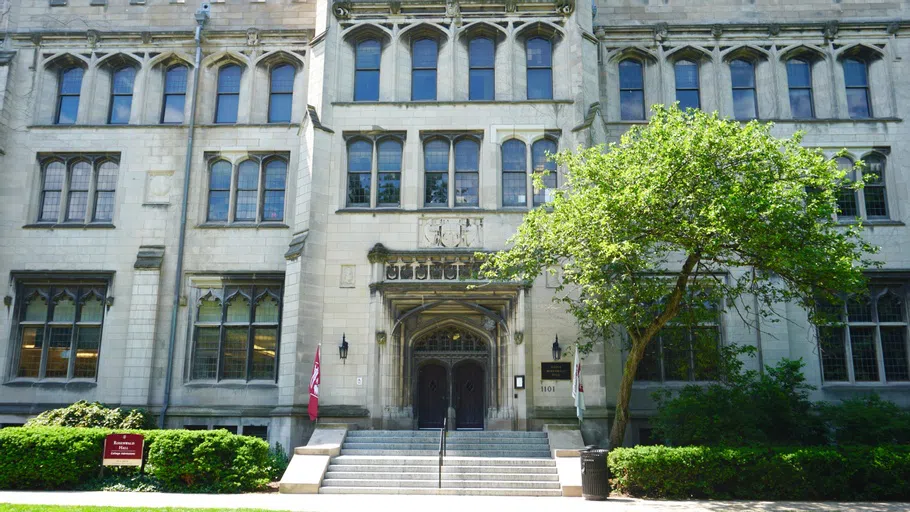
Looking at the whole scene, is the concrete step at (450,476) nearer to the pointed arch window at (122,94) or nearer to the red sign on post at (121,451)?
the red sign on post at (121,451)

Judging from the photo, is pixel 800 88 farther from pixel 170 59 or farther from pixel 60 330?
pixel 60 330

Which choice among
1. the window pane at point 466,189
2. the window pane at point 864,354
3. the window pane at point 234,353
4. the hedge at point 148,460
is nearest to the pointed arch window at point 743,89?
the window pane at point 864,354

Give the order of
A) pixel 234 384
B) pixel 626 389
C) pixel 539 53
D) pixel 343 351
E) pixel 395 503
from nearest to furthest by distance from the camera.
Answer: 1. pixel 395 503
2. pixel 626 389
3. pixel 343 351
4. pixel 234 384
5. pixel 539 53

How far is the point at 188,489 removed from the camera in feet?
51.3

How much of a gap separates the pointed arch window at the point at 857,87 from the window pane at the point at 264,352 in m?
20.0

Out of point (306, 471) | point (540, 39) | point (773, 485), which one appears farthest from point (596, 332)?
point (540, 39)

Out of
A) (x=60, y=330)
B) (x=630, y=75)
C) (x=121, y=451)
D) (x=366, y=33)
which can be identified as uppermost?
(x=366, y=33)

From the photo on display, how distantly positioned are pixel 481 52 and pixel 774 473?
14919mm

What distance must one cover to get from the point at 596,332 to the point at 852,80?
13372 mm

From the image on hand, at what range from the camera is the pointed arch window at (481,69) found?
22703 millimetres

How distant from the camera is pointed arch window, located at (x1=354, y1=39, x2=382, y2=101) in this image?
74.3 feet

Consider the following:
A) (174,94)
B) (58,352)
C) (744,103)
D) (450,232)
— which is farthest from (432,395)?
(744,103)

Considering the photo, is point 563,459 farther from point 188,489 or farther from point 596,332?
point 188,489

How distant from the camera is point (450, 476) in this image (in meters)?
16.8
